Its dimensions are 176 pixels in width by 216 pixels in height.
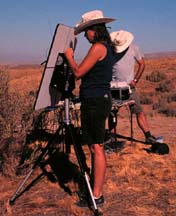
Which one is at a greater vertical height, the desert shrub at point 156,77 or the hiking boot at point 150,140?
the hiking boot at point 150,140

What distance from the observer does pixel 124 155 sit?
24.5ft

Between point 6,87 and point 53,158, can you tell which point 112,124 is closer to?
point 53,158

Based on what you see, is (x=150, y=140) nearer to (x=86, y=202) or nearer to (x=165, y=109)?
(x=86, y=202)

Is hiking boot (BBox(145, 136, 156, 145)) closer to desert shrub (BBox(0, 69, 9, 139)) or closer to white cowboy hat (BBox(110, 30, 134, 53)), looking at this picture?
white cowboy hat (BBox(110, 30, 134, 53))

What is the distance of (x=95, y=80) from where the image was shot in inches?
193

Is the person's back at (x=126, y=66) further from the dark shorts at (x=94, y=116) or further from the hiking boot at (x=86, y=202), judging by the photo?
the hiking boot at (x=86, y=202)

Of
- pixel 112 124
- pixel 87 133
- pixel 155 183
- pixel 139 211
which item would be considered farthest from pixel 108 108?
pixel 112 124

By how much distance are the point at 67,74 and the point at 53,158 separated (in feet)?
7.74

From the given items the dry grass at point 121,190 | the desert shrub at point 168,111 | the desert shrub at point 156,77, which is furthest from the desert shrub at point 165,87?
the dry grass at point 121,190

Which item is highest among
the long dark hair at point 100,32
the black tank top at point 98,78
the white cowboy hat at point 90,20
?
the white cowboy hat at point 90,20

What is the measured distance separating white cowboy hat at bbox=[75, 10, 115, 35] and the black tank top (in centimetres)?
26

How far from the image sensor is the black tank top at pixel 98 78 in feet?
16.0

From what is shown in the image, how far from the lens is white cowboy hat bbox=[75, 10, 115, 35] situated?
479 centimetres

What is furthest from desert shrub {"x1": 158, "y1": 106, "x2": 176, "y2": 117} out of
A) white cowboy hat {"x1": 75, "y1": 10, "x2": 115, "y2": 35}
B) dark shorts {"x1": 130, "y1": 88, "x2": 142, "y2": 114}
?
white cowboy hat {"x1": 75, "y1": 10, "x2": 115, "y2": 35}
